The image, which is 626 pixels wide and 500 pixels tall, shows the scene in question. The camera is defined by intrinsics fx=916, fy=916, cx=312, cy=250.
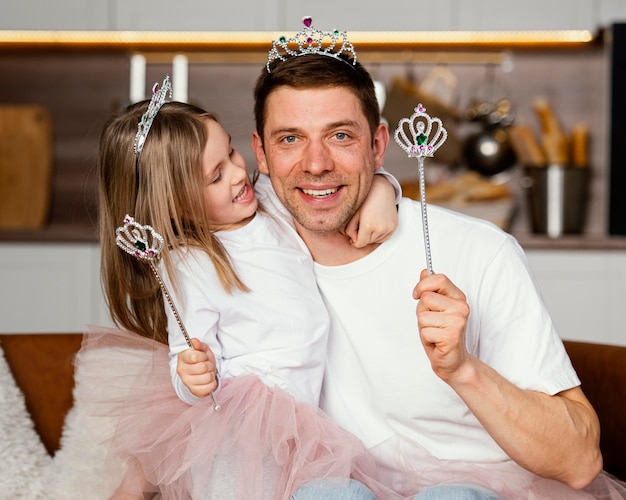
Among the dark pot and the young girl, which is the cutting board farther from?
the young girl

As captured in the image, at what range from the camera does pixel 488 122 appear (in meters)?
3.51

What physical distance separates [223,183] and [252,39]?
198 cm

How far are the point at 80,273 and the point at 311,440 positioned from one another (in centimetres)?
195

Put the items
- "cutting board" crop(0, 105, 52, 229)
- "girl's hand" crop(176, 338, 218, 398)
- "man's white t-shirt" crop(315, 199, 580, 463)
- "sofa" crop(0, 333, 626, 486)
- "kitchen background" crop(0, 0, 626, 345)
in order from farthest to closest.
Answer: "cutting board" crop(0, 105, 52, 229) < "kitchen background" crop(0, 0, 626, 345) < "sofa" crop(0, 333, 626, 486) < "man's white t-shirt" crop(315, 199, 580, 463) < "girl's hand" crop(176, 338, 218, 398)

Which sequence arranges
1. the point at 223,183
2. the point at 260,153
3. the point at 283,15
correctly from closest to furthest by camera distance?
the point at 223,183, the point at 260,153, the point at 283,15

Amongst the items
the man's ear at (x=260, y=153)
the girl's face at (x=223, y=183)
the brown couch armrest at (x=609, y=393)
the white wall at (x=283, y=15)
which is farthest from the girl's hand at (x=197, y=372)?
the white wall at (x=283, y=15)

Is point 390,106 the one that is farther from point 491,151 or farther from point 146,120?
point 146,120

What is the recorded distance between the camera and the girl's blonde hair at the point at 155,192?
5.06 ft

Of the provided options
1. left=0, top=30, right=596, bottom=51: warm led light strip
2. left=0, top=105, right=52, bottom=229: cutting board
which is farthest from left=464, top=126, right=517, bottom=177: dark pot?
left=0, top=105, right=52, bottom=229: cutting board

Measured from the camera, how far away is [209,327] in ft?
5.00

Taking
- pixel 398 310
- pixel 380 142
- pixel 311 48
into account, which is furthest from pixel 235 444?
pixel 311 48

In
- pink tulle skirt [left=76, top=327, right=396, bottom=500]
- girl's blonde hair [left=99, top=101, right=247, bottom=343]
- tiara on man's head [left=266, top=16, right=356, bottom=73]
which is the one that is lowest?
pink tulle skirt [left=76, top=327, right=396, bottom=500]

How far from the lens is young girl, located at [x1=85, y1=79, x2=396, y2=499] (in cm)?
144

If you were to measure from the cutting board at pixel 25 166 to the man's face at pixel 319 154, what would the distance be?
2.10m
